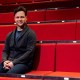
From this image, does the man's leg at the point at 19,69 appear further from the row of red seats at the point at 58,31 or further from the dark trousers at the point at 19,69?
the row of red seats at the point at 58,31

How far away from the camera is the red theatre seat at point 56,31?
0.76m

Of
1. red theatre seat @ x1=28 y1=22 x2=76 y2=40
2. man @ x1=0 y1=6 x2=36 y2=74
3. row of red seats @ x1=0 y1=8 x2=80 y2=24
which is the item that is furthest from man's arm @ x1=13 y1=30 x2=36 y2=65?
row of red seats @ x1=0 y1=8 x2=80 y2=24

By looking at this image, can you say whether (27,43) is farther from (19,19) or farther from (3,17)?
(3,17)

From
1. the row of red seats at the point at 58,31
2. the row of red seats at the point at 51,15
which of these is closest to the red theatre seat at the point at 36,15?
the row of red seats at the point at 51,15

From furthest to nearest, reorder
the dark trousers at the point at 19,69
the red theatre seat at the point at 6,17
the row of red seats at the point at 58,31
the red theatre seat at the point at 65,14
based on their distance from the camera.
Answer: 1. the red theatre seat at the point at 6,17
2. the red theatre seat at the point at 65,14
3. the row of red seats at the point at 58,31
4. the dark trousers at the point at 19,69

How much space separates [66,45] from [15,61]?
5.8 inches

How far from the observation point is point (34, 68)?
693 mm

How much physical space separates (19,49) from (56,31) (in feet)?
0.52

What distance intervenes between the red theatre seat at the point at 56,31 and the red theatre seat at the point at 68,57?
3.7 inches

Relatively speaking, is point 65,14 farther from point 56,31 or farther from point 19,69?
point 19,69

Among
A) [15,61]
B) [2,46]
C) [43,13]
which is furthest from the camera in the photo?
[43,13]

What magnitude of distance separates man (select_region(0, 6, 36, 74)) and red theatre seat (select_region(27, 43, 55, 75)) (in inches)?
1.3

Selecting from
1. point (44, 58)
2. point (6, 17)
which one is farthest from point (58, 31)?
point (6, 17)

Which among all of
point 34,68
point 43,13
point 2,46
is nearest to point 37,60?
point 34,68
